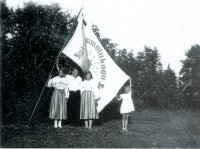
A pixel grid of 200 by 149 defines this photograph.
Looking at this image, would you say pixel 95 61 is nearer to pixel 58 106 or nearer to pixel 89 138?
pixel 58 106

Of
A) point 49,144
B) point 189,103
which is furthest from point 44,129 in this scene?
point 189,103

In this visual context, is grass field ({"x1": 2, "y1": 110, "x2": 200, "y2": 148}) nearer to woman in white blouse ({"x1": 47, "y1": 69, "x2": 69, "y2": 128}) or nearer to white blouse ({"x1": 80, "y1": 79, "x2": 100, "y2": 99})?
woman in white blouse ({"x1": 47, "y1": 69, "x2": 69, "y2": 128})

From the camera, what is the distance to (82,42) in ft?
38.5

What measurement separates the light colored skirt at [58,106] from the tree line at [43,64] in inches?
68.5

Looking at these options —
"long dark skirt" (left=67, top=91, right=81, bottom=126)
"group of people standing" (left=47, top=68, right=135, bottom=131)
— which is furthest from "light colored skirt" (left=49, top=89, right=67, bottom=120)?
"long dark skirt" (left=67, top=91, right=81, bottom=126)

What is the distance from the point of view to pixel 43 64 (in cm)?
2100

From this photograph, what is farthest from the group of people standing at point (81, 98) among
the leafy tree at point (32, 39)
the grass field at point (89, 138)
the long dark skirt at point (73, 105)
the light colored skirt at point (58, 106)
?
the leafy tree at point (32, 39)

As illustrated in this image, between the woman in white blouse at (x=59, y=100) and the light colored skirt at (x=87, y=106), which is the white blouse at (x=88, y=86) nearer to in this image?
the light colored skirt at (x=87, y=106)

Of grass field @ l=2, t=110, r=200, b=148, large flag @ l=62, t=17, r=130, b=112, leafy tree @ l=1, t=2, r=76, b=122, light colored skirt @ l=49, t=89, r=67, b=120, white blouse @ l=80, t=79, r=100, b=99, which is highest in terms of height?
leafy tree @ l=1, t=2, r=76, b=122

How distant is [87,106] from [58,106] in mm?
911

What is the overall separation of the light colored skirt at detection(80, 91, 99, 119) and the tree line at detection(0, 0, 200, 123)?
196cm

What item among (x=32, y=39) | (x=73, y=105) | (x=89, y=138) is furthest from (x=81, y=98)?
(x=32, y=39)

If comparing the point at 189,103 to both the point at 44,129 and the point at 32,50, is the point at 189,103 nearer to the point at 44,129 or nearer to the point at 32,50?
the point at 32,50

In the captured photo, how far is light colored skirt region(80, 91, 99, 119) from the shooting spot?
11.0 metres
